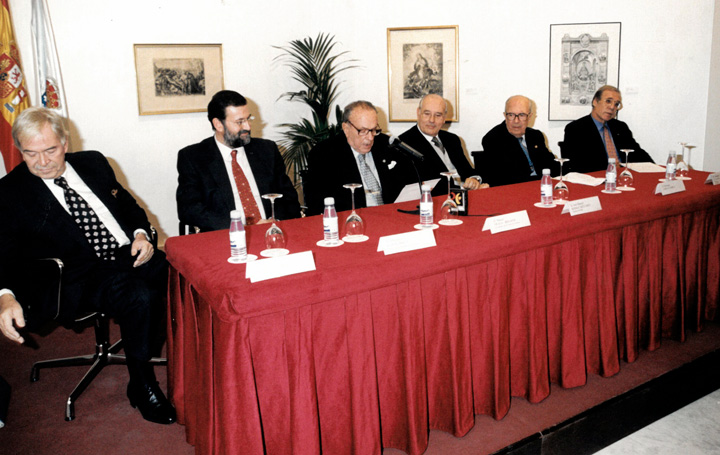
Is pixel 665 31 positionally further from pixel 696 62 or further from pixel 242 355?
pixel 242 355

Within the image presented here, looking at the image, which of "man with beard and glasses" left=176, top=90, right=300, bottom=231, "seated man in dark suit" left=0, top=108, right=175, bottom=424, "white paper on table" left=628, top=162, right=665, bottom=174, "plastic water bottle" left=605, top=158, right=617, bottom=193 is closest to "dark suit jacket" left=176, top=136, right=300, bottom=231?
"man with beard and glasses" left=176, top=90, right=300, bottom=231

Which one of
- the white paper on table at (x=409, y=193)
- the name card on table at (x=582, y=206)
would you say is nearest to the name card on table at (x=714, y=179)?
the name card on table at (x=582, y=206)

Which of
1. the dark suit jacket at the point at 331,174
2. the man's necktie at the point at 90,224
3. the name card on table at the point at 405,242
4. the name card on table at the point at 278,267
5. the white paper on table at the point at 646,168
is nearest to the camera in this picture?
the name card on table at the point at 278,267

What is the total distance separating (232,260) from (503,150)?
282cm

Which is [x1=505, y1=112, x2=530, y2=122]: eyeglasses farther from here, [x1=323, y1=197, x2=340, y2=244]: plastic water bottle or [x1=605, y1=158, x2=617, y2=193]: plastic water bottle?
[x1=323, y1=197, x2=340, y2=244]: plastic water bottle

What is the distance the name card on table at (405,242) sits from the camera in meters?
1.92

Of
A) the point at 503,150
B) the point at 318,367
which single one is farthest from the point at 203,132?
the point at 318,367

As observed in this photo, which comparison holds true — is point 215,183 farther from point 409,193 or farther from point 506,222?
point 506,222

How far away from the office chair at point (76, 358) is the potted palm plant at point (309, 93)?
9.30ft

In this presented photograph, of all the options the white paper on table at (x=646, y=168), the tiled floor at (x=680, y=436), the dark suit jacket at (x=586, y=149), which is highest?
the dark suit jacket at (x=586, y=149)

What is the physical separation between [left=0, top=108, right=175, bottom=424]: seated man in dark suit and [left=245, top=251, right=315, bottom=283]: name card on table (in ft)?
3.10

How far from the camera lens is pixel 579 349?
241cm

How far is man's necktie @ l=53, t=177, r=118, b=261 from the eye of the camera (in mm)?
2533

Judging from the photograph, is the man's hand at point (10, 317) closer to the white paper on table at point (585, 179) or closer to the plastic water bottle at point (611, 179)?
the plastic water bottle at point (611, 179)
